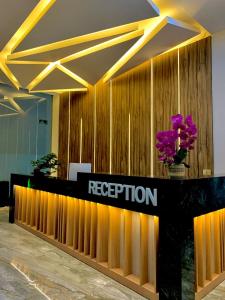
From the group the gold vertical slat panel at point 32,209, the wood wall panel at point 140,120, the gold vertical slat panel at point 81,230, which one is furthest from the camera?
the wood wall panel at point 140,120

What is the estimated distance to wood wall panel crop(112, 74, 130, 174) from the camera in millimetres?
5180

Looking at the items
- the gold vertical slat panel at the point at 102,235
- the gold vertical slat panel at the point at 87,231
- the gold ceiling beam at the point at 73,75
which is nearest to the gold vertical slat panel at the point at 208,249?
the gold vertical slat panel at the point at 102,235

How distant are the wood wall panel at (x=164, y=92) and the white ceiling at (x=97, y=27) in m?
0.32

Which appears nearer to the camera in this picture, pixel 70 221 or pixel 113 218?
pixel 113 218

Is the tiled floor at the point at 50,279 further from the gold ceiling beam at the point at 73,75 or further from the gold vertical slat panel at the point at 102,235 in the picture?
the gold ceiling beam at the point at 73,75

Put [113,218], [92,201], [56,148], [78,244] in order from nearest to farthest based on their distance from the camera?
1. [113,218]
2. [92,201]
3. [78,244]
4. [56,148]

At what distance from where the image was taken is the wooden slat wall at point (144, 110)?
155 inches

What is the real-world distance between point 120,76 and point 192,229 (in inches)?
166

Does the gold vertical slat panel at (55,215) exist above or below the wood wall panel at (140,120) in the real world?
below

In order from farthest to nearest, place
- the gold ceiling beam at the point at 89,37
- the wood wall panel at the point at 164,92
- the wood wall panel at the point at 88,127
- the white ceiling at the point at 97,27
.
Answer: the wood wall panel at the point at 88,127 < the wood wall panel at the point at 164,92 < the gold ceiling beam at the point at 89,37 < the white ceiling at the point at 97,27

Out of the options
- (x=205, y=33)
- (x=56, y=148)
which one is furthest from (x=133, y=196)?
(x=56, y=148)

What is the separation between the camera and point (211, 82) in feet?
12.6

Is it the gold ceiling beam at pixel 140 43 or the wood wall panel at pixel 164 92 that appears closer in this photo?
the gold ceiling beam at pixel 140 43

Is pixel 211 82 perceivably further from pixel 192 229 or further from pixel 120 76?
pixel 192 229
